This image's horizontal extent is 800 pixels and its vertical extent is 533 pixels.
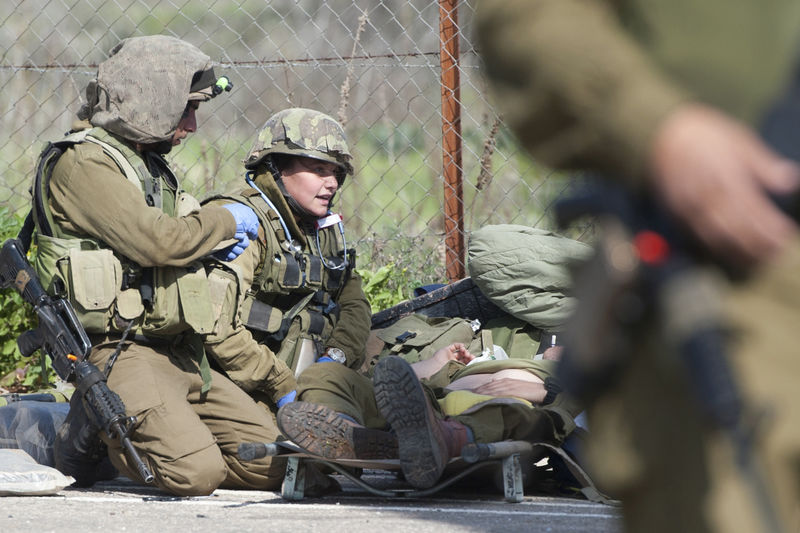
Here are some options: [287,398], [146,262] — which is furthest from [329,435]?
[146,262]

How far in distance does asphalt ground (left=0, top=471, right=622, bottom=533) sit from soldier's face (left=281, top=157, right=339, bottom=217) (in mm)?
1287

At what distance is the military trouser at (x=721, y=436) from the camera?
102 cm

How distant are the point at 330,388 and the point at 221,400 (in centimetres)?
46

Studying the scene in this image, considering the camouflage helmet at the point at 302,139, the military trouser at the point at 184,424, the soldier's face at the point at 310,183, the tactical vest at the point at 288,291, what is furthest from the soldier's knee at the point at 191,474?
the camouflage helmet at the point at 302,139

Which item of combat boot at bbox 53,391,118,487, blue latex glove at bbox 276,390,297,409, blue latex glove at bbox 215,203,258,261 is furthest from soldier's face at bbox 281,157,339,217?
combat boot at bbox 53,391,118,487

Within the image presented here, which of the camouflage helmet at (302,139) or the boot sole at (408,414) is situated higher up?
the camouflage helmet at (302,139)

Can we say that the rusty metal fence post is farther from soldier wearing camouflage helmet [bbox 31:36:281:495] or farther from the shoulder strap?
the shoulder strap

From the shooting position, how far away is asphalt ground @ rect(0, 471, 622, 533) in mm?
3160

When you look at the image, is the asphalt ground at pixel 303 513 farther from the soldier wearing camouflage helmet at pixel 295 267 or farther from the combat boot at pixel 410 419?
the soldier wearing camouflage helmet at pixel 295 267

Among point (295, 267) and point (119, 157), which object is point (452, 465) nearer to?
point (295, 267)

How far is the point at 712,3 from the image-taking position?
3.68 ft

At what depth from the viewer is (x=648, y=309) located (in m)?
1.10

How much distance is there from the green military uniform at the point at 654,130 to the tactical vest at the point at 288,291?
3310mm

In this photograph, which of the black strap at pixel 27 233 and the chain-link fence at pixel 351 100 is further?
the chain-link fence at pixel 351 100
